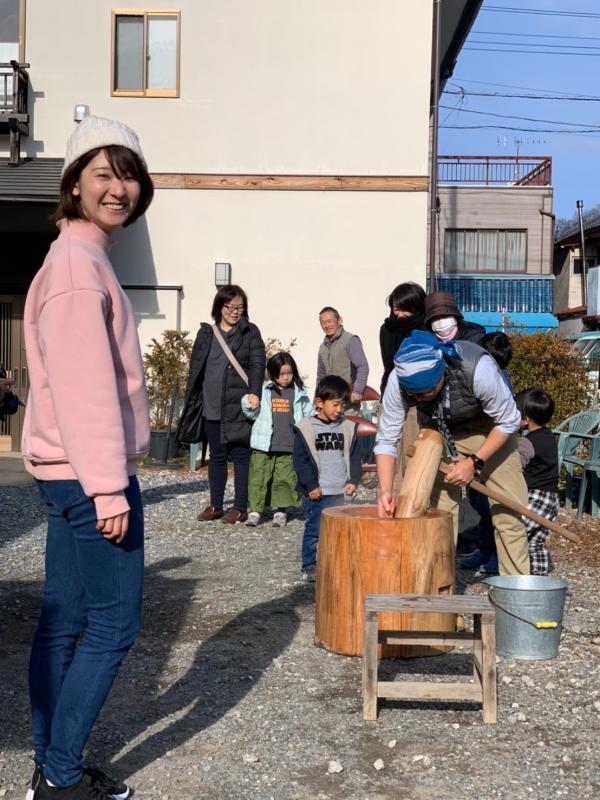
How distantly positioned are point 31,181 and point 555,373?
279 inches

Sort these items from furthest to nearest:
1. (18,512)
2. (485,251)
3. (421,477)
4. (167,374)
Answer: (485,251), (167,374), (18,512), (421,477)

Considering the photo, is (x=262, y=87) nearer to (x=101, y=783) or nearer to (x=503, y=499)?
(x=503, y=499)

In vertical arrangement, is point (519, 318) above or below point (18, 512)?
above

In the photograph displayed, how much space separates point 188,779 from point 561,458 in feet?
23.0

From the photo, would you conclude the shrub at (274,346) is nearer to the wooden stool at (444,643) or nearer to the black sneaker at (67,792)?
the wooden stool at (444,643)

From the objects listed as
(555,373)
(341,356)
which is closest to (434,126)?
(555,373)

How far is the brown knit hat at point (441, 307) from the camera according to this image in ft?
19.6

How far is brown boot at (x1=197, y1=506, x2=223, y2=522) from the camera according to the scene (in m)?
9.04

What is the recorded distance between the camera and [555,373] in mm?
→ 11594

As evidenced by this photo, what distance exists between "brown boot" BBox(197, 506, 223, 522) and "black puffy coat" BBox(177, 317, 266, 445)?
63 centimetres

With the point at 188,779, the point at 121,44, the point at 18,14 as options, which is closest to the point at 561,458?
the point at 188,779

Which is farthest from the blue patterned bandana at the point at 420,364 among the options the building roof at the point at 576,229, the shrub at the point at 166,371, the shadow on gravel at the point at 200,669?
the building roof at the point at 576,229

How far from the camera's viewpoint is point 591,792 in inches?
139

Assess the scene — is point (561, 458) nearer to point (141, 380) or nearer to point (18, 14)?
point (141, 380)
